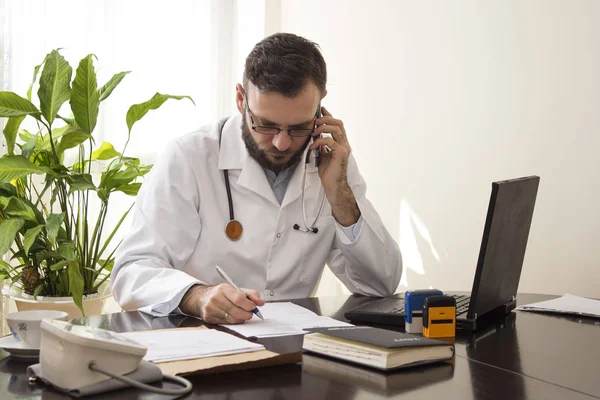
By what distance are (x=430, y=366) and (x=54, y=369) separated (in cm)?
62

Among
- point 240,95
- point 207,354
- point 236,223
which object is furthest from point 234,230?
point 207,354

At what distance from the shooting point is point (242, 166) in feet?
7.05

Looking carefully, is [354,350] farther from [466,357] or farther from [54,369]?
[54,369]

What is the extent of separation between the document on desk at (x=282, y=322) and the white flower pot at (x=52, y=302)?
5.06ft

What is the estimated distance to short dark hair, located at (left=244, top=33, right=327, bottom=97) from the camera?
6.36ft

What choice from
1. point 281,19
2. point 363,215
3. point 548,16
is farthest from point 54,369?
point 281,19

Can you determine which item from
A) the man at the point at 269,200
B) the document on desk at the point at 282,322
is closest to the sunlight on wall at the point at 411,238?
the man at the point at 269,200

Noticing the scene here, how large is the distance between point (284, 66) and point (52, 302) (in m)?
1.63

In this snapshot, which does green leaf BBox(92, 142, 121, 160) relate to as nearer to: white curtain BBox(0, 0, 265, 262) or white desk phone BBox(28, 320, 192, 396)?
white curtain BBox(0, 0, 265, 262)

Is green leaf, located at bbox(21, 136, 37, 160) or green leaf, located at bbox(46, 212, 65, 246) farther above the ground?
green leaf, located at bbox(21, 136, 37, 160)

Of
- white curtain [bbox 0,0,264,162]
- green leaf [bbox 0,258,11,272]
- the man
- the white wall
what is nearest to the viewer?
the man

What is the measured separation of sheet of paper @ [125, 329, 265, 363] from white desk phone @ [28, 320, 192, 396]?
12 centimetres

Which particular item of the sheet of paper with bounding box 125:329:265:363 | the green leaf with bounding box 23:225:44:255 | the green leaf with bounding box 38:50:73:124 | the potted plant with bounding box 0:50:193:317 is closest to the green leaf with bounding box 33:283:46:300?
the potted plant with bounding box 0:50:193:317

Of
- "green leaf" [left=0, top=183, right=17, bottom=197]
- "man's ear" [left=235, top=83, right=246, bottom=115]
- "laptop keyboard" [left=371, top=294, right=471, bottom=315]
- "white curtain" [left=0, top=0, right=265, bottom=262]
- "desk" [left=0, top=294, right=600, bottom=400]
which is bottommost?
"desk" [left=0, top=294, right=600, bottom=400]
